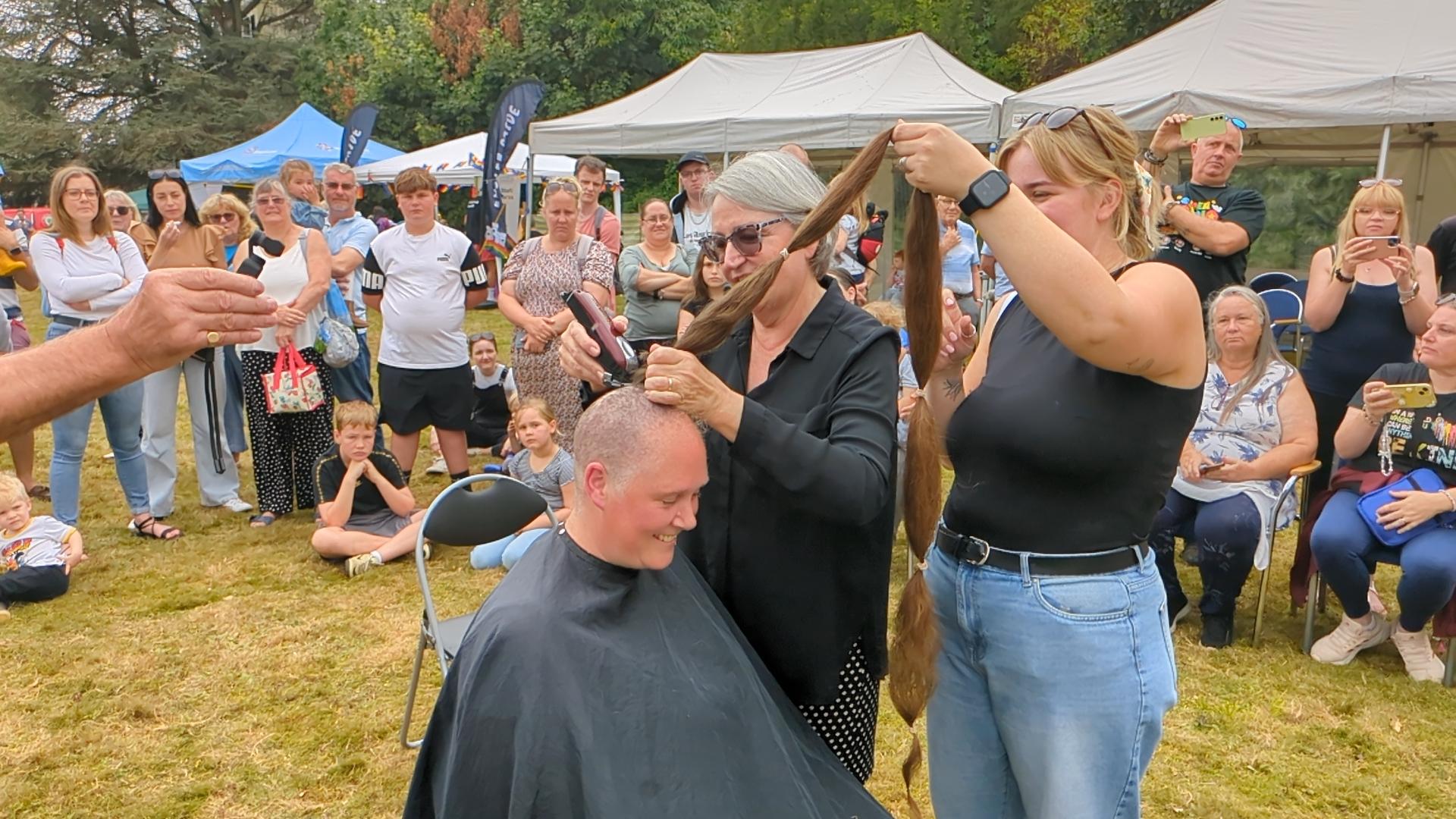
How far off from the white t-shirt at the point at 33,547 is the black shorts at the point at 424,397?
1.56 metres

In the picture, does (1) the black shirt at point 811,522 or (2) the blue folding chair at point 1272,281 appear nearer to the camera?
(1) the black shirt at point 811,522

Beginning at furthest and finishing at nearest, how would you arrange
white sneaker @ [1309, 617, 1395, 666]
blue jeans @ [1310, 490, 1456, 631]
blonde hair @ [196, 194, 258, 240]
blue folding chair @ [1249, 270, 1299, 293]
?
blue folding chair @ [1249, 270, 1299, 293]
blonde hair @ [196, 194, 258, 240]
white sneaker @ [1309, 617, 1395, 666]
blue jeans @ [1310, 490, 1456, 631]

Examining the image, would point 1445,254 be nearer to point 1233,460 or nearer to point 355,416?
point 1233,460

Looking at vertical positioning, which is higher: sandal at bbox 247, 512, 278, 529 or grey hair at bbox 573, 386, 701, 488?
grey hair at bbox 573, 386, 701, 488

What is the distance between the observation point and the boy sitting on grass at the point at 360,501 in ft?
15.6

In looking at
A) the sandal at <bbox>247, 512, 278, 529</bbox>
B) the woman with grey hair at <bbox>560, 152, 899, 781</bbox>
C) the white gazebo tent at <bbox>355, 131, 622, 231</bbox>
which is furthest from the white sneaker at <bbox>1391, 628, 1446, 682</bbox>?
the white gazebo tent at <bbox>355, 131, 622, 231</bbox>

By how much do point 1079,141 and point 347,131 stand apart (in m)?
13.3

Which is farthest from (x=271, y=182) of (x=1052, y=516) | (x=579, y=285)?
(x=1052, y=516)

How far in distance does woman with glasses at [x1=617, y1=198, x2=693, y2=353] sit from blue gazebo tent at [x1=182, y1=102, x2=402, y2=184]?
1208 cm

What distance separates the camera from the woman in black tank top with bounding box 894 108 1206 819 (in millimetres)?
1529

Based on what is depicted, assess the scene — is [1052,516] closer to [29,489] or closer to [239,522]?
[239,522]

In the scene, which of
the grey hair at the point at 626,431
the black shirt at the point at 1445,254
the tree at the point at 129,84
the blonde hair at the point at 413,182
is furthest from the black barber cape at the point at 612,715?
the tree at the point at 129,84

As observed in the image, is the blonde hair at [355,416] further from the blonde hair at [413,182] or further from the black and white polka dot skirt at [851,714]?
the black and white polka dot skirt at [851,714]

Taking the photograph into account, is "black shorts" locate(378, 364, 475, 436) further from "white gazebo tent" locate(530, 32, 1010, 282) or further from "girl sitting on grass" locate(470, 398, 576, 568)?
"white gazebo tent" locate(530, 32, 1010, 282)
